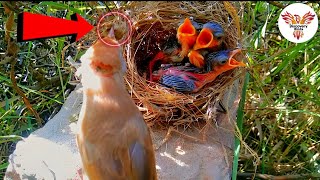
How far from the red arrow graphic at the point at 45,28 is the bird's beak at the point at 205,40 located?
41cm

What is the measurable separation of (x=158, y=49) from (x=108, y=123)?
1075mm

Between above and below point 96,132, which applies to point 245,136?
below

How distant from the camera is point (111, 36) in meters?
1.37

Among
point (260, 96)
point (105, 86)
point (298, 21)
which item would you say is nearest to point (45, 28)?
point (105, 86)

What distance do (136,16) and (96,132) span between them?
3.14ft

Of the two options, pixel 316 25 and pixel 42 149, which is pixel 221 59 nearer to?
pixel 316 25

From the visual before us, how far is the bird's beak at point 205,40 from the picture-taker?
217 centimetres

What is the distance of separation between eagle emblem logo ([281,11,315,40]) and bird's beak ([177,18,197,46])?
0.37 m

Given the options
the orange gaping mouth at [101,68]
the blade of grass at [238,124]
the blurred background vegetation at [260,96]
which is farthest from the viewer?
the blurred background vegetation at [260,96]

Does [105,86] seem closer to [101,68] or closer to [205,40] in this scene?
[101,68]

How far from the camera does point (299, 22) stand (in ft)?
7.22

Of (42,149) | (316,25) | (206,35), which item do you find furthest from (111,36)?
Result: (316,25)

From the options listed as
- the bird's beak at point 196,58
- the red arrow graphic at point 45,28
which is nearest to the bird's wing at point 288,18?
the bird's beak at point 196,58

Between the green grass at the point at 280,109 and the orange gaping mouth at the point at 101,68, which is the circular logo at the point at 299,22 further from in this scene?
the orange gaping mouth at the point at 101,68
